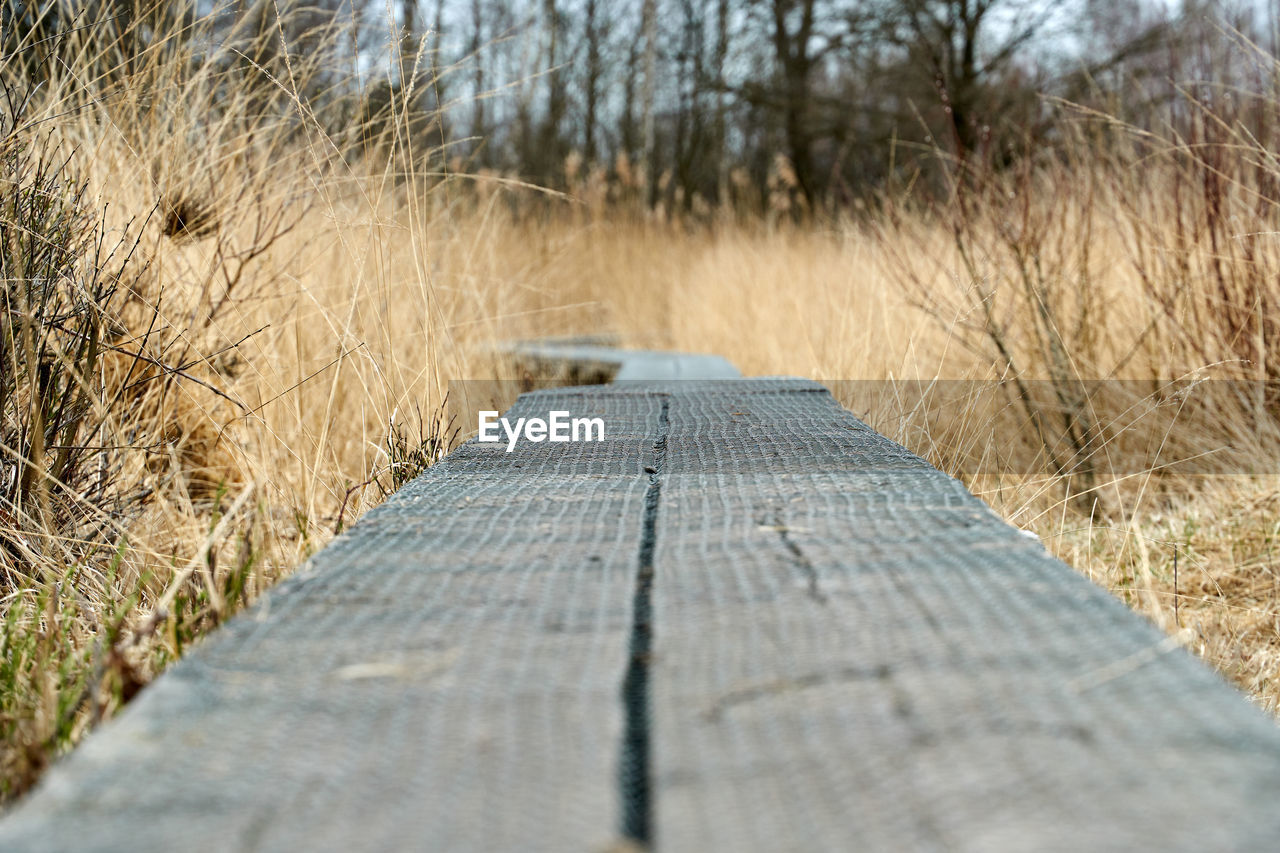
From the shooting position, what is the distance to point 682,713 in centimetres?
55

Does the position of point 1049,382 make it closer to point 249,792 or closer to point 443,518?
point 443,518

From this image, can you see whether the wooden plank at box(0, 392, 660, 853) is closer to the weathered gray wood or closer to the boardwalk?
the boardwalk

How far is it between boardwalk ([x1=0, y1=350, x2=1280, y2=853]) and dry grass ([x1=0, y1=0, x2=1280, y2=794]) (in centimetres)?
23

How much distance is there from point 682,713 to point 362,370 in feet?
5.30

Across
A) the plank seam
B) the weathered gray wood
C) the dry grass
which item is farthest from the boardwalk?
the weathered gray wood

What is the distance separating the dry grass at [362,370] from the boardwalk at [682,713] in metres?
0.23

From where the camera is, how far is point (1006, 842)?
44cm

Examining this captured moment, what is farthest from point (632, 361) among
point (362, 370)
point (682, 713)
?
point (682, 713)

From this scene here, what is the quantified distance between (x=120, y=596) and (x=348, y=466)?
0.95 meters

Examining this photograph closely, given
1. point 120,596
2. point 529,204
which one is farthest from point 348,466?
point 529,204

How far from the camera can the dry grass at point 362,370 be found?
1.44 m

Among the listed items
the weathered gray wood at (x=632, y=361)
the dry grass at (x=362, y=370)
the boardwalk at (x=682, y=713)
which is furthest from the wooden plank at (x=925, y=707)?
the weathered gray wood at (x=632, y=361)

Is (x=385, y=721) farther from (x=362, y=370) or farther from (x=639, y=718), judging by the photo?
(x=362, y=370)

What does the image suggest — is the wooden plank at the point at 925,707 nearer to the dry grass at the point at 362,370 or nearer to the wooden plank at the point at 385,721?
the wooden plank at the point at 385,721
